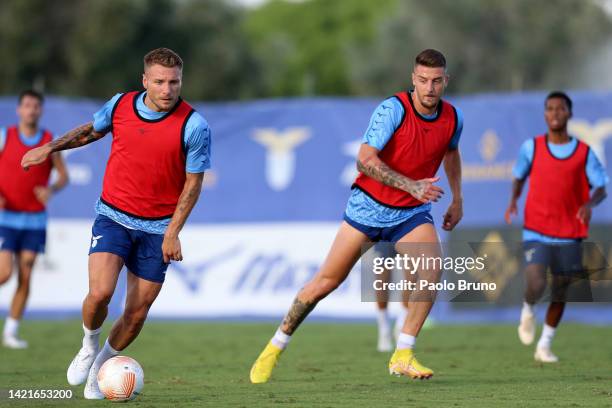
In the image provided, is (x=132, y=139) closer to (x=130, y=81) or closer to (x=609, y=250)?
(x=609, y=250)

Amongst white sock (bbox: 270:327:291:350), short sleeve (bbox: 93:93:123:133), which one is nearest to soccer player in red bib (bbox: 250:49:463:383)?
white sock (bbox: 270:327:291:350)

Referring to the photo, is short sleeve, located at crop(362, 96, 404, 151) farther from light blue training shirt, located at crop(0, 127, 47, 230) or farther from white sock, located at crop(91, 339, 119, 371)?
light blue training shirt, located at crop(0, 127, 47, 230)

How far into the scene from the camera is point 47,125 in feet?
61.3

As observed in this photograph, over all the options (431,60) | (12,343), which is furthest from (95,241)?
(12,343)

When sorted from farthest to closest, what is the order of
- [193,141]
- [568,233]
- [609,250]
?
[609,250]
[568,233]
[193,141]

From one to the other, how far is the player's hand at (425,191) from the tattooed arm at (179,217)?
163 cm

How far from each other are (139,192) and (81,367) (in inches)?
56.2

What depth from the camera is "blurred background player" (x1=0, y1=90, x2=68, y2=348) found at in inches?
543

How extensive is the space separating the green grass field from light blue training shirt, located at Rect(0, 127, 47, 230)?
151 centimetres

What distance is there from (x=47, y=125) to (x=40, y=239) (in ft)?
16.4

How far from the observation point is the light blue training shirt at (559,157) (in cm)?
1220

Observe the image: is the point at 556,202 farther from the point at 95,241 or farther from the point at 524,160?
the point at 95,241

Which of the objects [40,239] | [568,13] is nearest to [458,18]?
[568,13]

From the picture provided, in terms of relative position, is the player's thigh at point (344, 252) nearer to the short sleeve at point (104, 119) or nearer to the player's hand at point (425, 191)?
the player's hand at point (425, 191)
